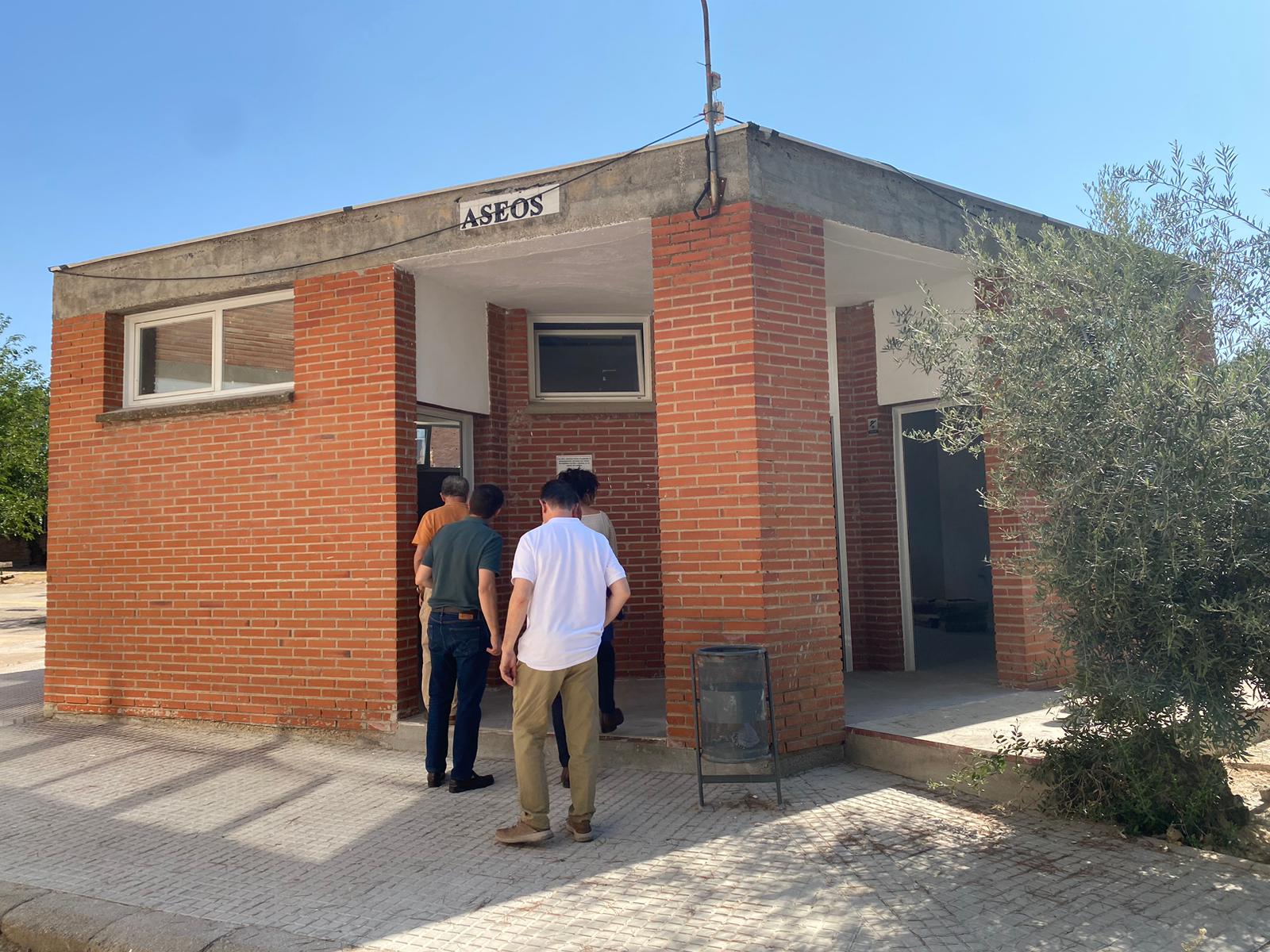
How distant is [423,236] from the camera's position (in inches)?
283

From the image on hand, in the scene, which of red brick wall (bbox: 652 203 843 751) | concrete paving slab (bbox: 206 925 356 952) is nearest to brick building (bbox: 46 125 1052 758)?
red brick wall (bbox: 652 203 843 751)

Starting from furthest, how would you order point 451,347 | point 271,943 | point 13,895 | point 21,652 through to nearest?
point 21,652 < point 451,347 < point 13,895 < point 271,943

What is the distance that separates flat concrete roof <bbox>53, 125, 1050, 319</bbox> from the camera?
20.5 feet

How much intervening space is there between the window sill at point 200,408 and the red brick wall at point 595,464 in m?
1.77

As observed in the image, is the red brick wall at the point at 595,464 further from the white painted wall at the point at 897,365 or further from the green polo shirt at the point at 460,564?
the green polo shirt at the point at 460,564

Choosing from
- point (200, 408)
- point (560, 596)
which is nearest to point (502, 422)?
point (200, 408)

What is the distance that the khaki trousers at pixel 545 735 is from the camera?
475 cm

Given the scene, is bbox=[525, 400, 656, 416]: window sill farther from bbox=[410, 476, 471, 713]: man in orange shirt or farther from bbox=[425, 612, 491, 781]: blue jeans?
bbox=[425, 612, 491, 781]: blue jeans

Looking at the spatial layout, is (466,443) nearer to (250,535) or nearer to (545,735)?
(250,535)

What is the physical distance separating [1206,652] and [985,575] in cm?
918

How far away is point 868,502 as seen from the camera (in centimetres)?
889

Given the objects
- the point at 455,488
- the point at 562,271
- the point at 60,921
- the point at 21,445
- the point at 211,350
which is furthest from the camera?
the point at 21,445

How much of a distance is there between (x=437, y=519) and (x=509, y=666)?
199 cm

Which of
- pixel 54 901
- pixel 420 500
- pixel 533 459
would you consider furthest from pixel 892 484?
pixel 54 901
